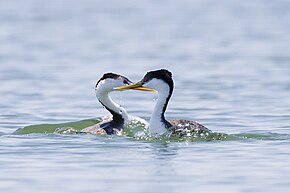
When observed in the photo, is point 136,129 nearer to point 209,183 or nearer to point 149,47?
point 209,183

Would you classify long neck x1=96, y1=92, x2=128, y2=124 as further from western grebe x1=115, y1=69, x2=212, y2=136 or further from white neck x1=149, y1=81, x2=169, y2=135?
white neck x1=149, y1=81, x2=169, y2=135

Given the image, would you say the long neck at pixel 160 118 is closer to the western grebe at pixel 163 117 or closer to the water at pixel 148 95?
the western grebe at pixel 163 117

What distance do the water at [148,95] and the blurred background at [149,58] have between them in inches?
1.6

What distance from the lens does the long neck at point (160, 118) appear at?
781 inches

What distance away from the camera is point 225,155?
18156mm

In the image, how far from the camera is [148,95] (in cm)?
2788

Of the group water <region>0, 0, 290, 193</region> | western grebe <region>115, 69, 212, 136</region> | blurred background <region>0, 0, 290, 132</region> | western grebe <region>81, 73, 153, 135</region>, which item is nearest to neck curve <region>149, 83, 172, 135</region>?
western grebe <region>115, 69, 212, 136</region>

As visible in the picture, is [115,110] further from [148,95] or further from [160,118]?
[148,95]

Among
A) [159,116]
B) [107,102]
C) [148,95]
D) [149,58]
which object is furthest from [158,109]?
[149,58]

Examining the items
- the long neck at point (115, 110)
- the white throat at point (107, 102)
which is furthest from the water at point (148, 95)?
the white throat at point (107, 102)

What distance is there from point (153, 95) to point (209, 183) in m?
12.1

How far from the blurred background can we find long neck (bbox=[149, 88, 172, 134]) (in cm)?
250

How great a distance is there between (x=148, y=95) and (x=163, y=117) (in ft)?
25.8

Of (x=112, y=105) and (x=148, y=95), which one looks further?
(x=148, y=95)
